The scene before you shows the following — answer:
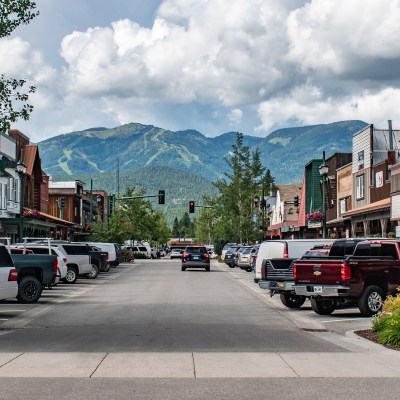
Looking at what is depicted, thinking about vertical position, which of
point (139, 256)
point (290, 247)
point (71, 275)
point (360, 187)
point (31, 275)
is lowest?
point (139, 256)

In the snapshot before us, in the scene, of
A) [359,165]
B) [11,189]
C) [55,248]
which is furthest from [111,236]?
[55,248]

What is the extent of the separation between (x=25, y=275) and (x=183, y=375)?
571 inches

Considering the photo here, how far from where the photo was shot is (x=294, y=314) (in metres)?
20.8

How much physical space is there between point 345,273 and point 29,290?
10.3 metres

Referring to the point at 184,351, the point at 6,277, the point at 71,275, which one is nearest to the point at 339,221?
the point at 71,275

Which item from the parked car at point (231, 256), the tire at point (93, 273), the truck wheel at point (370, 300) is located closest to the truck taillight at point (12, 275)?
the truck wheel at point (370, 300)

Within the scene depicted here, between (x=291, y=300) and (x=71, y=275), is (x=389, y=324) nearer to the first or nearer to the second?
(x=291, y=300)

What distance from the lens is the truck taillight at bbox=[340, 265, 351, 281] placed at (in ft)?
63.1

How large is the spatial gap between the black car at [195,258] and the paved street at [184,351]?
96.4ft

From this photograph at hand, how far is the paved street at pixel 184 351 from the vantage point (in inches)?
390

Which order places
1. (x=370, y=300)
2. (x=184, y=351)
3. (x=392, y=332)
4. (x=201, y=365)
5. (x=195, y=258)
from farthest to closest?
1. (x=195, y=258)
2. (x=370, y=300)
3. (x=392, y=332)
4. (x=184, y=351)
5. (x=201, y=365)

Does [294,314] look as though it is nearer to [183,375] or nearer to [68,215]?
[183,375]

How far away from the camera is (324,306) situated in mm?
20625

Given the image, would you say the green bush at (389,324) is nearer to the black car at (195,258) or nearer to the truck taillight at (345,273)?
the truck taillight at (345,273)
